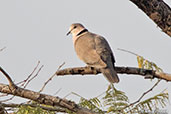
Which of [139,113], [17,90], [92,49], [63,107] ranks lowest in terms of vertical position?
[139,113]

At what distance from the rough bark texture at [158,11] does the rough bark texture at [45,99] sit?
3.41 ft

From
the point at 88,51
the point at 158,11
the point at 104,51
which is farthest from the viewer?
the point at 88,51

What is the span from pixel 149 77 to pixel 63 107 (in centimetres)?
97

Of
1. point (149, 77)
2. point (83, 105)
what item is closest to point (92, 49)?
point (149, 77)

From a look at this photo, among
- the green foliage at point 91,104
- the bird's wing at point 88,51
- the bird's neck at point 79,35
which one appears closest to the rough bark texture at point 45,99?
the green foliage at point 91,104

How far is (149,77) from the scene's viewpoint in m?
3.31

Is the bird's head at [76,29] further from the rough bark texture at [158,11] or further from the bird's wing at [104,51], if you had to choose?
the rough bark texture at [158,11]

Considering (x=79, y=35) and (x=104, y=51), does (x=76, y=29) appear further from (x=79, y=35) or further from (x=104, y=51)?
(x=104, y=51)

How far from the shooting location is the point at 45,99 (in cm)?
268

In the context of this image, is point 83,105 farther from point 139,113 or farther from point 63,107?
point 139,113

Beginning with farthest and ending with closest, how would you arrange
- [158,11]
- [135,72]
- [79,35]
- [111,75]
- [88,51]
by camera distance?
1. [79,35]
2. [88,51]
3. [111,75]
4. [135,72]
5. [158,11]

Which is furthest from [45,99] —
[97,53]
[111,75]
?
[97,53]

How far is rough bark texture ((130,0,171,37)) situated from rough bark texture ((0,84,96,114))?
104cm

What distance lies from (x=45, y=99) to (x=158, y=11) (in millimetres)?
1225
